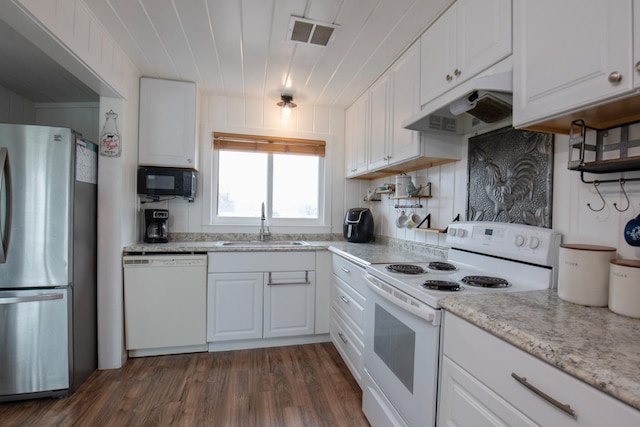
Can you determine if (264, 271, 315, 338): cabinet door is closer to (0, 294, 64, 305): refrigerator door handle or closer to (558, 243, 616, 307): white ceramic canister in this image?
(0, 294, 64, 305): refrigerator door handle

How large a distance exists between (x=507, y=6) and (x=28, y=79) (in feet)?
10.7

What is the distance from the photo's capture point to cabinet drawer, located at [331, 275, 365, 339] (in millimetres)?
1929

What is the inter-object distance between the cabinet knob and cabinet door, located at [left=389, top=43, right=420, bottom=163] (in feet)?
3.31

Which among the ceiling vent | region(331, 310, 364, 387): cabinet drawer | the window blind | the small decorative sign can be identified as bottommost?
region(331, 310, 364, 387): cabinet drawer

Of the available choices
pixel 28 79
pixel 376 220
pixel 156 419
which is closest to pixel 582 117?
pixel 376 220

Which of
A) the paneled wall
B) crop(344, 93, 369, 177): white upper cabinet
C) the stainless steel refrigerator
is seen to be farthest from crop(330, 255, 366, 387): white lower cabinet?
the paneled wall

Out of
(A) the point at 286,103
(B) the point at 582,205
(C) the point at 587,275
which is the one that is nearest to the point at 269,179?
(A) the point at 286,103

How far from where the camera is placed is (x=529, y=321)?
836 millimetres

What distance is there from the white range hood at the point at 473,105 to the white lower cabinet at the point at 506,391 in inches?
35.0

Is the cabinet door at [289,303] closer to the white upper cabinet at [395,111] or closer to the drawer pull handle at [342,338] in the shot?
the drawer pull handle at [342,338]

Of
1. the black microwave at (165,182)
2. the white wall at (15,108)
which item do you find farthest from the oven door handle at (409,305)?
the white wall at (15,108)

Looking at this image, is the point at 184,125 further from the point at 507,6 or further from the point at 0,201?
A: the point at 507,6

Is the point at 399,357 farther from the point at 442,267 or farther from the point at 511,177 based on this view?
the point at 511,177

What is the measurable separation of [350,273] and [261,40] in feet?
5.44
